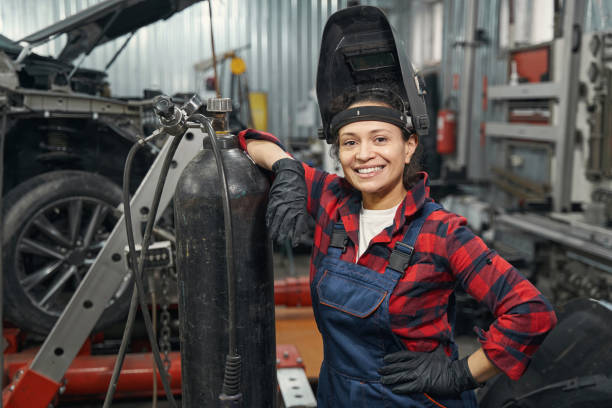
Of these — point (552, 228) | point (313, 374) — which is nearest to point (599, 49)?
point (552, 228)

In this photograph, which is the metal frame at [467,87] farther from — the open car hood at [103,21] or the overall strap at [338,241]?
the overall strap at [338,241]

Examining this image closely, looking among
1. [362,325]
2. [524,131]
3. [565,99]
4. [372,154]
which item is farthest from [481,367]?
[524,131]

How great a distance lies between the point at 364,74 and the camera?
5.41 ft

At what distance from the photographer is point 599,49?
4.11m

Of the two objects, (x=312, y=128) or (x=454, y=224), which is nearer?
(x=454, y=224)

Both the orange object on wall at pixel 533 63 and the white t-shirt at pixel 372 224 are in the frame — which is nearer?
the white t-shirt at pixel 372 224

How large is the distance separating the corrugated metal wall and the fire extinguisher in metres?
1.81

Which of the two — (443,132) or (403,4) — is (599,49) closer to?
(443,132)

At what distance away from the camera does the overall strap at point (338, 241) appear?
5.23ft

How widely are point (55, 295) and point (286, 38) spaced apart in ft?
18.6

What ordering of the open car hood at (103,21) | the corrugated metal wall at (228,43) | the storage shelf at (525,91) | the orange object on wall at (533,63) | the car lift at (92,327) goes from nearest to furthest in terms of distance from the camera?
the car lift at (92,327) < the open car hood at (103,21) < the storage shelf at (525,91) < the orange object on wall at (533,63) < the corrugated metal wall at (228,43)

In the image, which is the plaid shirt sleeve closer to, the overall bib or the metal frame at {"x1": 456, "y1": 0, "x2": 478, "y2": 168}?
the overall bib

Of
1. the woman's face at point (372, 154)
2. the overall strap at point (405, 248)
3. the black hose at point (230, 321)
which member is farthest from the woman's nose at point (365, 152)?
the black hose at point (230, 321)

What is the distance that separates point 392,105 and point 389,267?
477 mm
